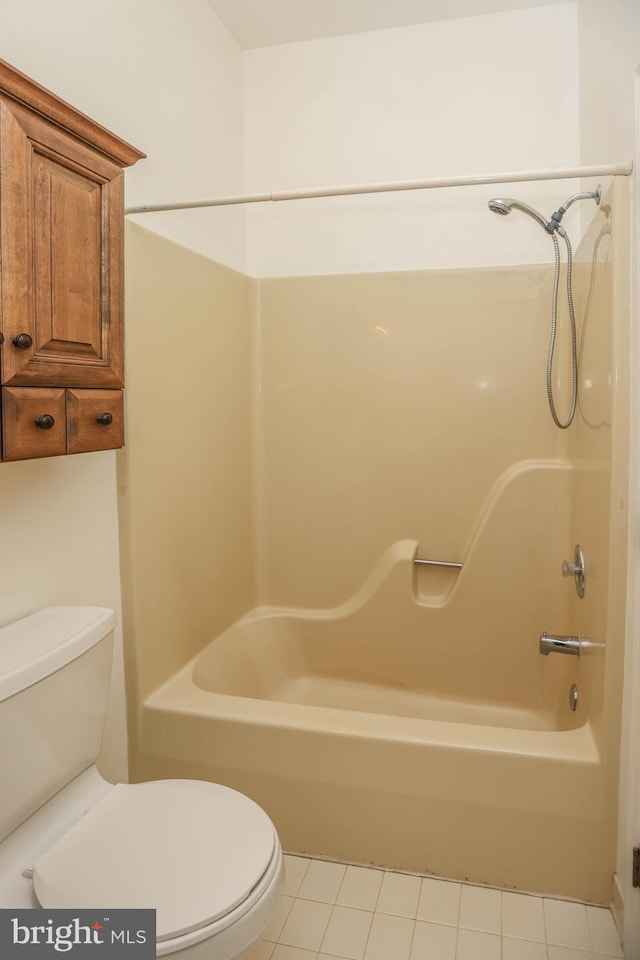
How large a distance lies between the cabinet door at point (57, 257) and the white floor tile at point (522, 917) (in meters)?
1.61

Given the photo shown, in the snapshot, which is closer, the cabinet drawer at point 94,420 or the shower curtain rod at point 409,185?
the cabinet drawer at point 94,420

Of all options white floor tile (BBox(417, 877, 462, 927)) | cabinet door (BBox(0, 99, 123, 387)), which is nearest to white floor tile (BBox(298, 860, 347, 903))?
white floor tile (BBox(417, 877, 462, 927))

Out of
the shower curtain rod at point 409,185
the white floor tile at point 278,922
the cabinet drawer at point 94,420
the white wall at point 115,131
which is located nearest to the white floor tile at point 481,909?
the white floor tile at point 278,922

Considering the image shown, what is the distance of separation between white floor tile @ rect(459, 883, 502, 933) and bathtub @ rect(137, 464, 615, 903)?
0.03 m

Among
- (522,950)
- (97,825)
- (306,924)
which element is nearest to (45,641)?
(97,825)

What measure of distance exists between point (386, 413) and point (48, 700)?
165 cm

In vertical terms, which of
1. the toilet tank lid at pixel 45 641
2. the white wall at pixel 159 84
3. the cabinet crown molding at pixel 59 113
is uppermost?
the white wall at pixel 159 84

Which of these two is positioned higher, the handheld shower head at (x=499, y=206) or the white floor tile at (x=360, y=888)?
the handheld shower head at (x=499, y=206)

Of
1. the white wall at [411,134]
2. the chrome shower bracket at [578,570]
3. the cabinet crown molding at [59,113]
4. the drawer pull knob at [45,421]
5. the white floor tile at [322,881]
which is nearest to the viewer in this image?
the cabinet crown molding at [59,113]

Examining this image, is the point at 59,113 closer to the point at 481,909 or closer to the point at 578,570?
the point at 578,570

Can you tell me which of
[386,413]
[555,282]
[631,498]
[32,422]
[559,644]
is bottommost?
[559,644]

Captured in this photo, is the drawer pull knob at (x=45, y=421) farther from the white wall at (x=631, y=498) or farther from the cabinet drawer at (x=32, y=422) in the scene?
the white wall at (x=631, y=498)

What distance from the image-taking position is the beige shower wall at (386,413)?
2410 mm

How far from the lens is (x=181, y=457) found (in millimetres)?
2090
